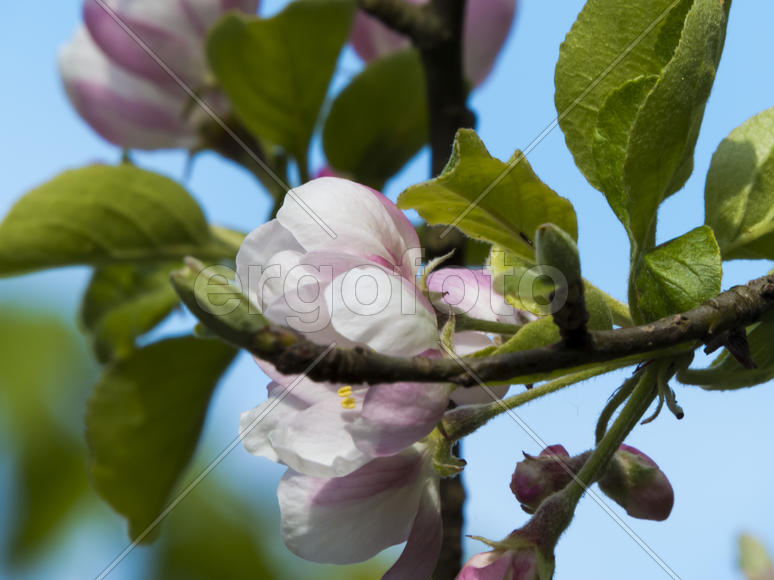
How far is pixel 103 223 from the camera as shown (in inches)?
33.4

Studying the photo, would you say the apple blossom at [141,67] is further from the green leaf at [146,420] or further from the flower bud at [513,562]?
the flower bud at [513,562]

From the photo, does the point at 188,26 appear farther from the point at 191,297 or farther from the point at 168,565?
the point at 168,565

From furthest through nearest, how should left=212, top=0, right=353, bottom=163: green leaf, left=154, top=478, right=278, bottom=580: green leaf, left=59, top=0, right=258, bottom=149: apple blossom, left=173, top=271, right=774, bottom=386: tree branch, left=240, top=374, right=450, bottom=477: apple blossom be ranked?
left=154, top=478, right=278, bottom=580: green leaf → left=59, top=0, right=258, bottom=149: apple blossom → left=212, top=0, right=353, bottom=163: green leaf → left=240, top=374, right=450, bottom=477: apple blossom → left=173, top=271, right=774, bottom=386: tree branch

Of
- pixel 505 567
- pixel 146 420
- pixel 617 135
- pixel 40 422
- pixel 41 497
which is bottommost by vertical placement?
pixel 505 567

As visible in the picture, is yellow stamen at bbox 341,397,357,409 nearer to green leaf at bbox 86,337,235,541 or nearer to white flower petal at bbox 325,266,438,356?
white flower petal at bbox 325,266,438,356

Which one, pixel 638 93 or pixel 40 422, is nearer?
pixel 638 93

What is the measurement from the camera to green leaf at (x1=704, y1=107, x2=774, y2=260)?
1.83 feet

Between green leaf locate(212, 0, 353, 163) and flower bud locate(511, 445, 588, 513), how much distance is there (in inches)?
21.7

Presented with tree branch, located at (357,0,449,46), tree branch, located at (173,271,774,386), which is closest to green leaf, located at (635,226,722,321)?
tree branch, located at (173,271,774,386)

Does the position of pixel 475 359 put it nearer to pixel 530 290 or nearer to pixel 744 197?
pixel 530 290

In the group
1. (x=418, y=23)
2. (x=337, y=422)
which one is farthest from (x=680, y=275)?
(x=418, y=23)

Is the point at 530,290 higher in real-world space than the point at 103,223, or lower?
lower

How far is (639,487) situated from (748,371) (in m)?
0.10

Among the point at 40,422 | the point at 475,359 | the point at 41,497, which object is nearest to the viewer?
the point at 475,359
